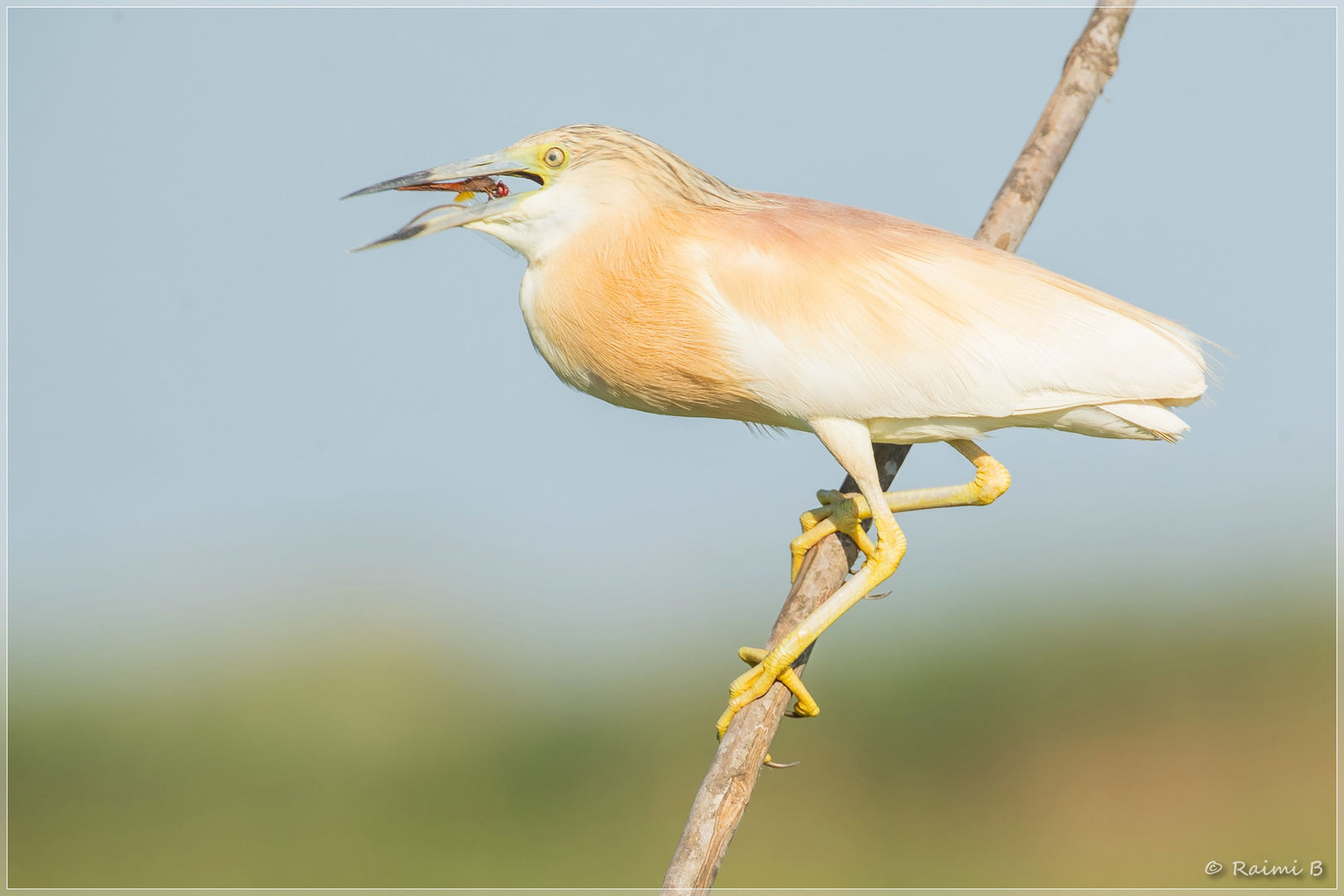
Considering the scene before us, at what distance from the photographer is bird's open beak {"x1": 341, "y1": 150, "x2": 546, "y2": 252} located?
105 inches

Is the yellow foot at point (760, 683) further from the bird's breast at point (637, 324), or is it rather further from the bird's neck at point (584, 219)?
the bird's neck at point (584, 219)

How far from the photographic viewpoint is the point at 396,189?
8.81 ft

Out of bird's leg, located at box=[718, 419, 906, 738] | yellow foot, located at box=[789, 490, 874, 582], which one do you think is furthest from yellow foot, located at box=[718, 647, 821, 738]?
yellow foot, located at box=[789, 490, 874, 582]

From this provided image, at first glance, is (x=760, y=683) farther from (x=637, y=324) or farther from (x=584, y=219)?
(x=584, y=219)

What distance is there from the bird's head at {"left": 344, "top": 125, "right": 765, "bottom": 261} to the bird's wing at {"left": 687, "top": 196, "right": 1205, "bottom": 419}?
251 mm

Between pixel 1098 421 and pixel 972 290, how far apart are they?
1.82 ft

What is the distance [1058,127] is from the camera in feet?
12.5

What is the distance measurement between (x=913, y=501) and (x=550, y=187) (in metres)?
1.53

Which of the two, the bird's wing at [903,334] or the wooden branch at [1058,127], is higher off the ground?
the wooden branch at [1058,127]

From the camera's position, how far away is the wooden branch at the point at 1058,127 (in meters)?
3.70

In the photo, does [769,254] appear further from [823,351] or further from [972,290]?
[972,290]

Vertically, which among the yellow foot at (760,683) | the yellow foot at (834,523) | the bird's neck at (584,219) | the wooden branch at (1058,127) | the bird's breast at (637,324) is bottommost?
the yellow foot at (760,683)

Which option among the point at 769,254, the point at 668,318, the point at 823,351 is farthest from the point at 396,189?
the point at 823,351

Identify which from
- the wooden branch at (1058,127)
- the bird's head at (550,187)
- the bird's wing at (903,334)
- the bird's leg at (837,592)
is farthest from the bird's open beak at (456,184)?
the wooden branch at (1058,127)
